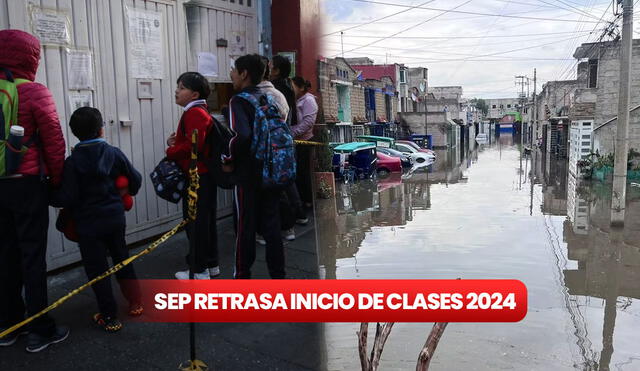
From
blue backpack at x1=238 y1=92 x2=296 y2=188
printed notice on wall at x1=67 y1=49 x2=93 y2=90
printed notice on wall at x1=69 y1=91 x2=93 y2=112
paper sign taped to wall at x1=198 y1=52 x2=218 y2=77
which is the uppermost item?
paper sign taped to wall at x1=198 y1=52 x2=218 y2=77

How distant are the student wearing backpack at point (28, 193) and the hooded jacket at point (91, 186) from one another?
0.09 meters

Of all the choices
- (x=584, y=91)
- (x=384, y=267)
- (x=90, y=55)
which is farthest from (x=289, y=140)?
(x=584, y=91)

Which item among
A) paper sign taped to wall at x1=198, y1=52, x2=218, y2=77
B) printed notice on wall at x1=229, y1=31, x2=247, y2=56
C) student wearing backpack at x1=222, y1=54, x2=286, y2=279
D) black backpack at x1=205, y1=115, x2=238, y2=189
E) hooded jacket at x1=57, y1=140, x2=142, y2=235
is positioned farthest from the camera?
printed notice on wall at x1=229, y1=31, x2=247, y2=56

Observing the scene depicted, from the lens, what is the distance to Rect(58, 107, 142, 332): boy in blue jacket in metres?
3.28

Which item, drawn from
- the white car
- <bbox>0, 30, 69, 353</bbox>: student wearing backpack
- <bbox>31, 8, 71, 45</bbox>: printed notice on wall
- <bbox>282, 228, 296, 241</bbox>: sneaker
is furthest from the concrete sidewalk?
the white car

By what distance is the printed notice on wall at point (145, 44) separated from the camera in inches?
200

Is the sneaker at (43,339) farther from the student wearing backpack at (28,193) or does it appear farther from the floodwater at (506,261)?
the floodwater at (506,261)

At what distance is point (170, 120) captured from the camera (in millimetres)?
5602

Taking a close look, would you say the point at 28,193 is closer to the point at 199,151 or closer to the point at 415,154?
the point at 199,151

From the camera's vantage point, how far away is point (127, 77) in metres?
5.02

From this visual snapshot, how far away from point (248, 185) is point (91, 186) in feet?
3.38

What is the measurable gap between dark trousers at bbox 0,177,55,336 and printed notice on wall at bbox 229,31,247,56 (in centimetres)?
368

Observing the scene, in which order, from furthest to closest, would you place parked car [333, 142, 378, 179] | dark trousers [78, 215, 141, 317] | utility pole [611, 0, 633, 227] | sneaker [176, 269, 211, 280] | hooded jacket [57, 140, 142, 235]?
parked car [333, 142, 378, 179]
utility pole [611, 0, 633, 227]
sneaker [176, 269, 211, 280]
dark trousers [78, 215, 141, 317]
hooded jacket [57, 140, 142, 235]

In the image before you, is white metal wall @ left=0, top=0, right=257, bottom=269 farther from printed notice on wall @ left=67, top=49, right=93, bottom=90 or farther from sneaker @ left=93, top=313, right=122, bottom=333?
sneaker @ left=93, top=313, right=122, bottom=333
